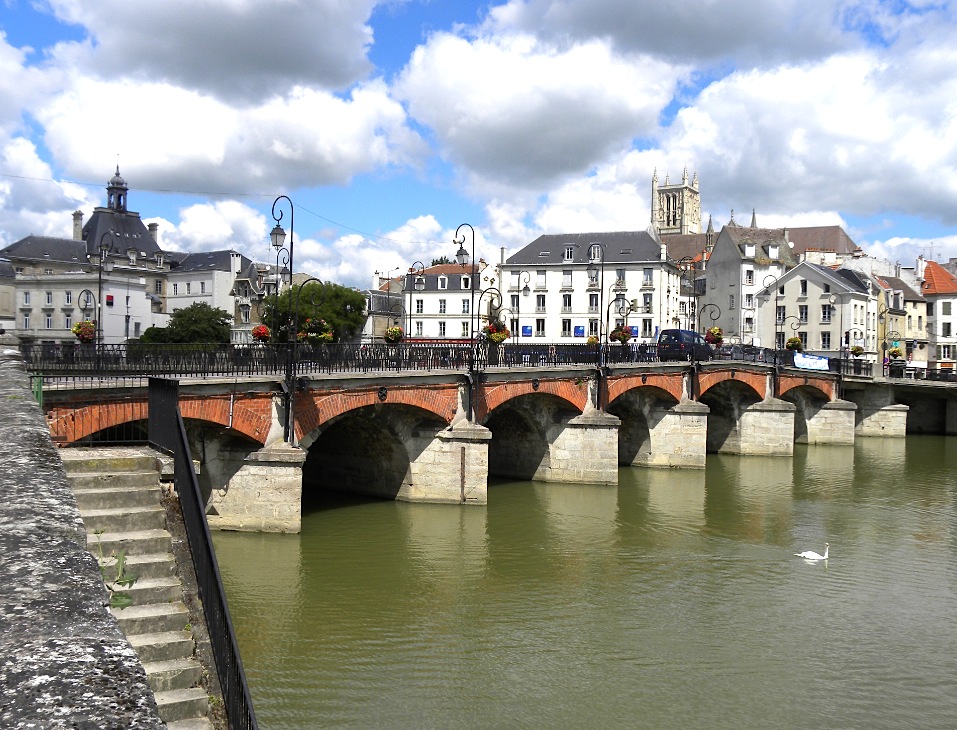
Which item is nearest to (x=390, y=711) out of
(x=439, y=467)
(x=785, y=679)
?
(x=785, y=679)

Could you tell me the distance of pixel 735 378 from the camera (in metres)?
43.8

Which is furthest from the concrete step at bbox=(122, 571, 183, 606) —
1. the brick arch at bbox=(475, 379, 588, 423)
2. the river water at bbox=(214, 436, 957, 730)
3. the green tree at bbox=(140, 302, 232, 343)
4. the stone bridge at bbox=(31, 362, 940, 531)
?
the green tree at bbox=(140, 302, 232, 343)

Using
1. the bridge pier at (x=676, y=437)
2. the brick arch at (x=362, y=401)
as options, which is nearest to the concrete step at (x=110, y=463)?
the brick arch at (x=362, y=401)

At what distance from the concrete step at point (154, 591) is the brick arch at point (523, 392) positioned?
20.5m

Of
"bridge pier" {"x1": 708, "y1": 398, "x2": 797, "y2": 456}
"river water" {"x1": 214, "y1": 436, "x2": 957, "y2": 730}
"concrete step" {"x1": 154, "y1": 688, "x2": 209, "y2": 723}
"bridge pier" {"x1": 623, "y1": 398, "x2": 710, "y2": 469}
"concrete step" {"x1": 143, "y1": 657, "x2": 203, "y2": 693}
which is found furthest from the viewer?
"bridge pier" {"x1": 708, "y1": 398, "x2": 797, "y2": 456}

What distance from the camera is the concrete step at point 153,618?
26.1 feet

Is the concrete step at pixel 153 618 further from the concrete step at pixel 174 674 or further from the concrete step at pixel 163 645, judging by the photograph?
the concrete step at pixel 174 674

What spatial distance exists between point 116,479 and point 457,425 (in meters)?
18.8

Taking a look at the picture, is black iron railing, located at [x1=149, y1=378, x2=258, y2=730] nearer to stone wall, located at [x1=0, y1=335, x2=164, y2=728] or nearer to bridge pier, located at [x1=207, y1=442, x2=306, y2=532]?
stone wall, located at [x1=0, y1=335, x2=164, y2=728]

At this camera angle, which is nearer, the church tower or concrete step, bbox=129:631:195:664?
concrete step, bbox=129:631:195:664

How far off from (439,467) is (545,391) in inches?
232

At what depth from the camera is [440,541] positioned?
24.6 meters

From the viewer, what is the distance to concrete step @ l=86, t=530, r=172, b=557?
8648 millimetres

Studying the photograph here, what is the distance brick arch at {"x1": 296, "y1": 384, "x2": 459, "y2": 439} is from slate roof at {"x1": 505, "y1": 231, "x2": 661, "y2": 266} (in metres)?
49.2
